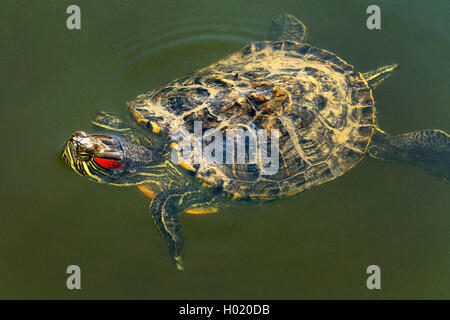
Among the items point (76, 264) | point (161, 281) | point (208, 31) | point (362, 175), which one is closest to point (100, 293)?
point (76, 264)

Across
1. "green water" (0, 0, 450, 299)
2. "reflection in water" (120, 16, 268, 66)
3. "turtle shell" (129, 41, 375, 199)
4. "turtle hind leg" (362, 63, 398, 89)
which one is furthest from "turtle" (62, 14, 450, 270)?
"reflection in water" (120, 16, 268, 66)

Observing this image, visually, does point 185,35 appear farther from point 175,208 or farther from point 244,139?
point 175,208

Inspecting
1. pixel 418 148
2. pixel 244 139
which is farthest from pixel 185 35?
pixel 418 148

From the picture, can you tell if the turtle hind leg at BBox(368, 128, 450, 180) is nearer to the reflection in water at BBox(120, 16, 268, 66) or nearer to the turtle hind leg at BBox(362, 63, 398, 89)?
the turtle hind leg at BBox(362, 63, 398, 89)

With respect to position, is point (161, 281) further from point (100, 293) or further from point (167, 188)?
point (167, 188)

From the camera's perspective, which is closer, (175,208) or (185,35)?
(175,208)

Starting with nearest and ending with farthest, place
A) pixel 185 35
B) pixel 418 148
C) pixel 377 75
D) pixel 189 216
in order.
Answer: pixel 189 216 < pixel 418 148 < pixel 377 75 < pixel 185 35

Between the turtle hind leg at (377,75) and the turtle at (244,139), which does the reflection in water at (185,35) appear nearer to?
the turtle at (244,139)
